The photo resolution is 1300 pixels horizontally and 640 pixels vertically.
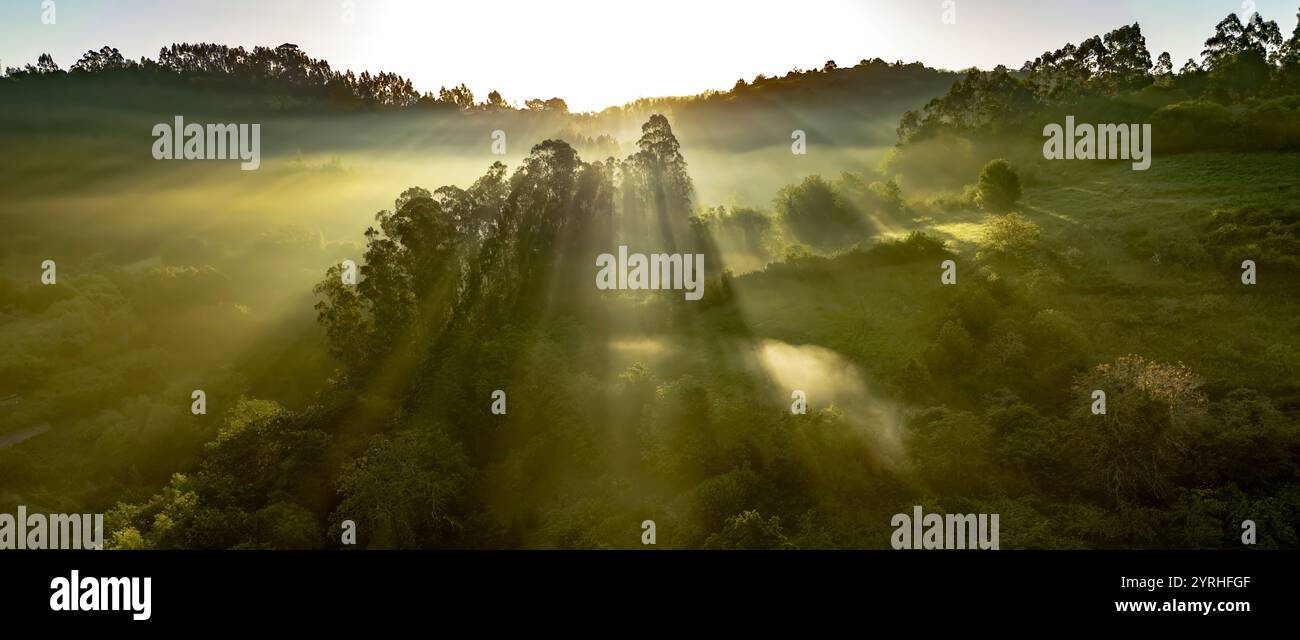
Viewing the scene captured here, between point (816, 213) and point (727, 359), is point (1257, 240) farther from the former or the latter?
point (727, 359)

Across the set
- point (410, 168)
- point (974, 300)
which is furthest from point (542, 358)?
point (410, 168)

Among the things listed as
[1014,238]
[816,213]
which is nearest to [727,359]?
[1014,238]

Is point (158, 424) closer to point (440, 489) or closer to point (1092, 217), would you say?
point (440, 489)

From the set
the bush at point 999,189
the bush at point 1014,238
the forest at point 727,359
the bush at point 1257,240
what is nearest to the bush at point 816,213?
the forest at point 727,359

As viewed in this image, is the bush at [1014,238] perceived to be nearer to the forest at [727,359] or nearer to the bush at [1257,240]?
the forest at [727,359]

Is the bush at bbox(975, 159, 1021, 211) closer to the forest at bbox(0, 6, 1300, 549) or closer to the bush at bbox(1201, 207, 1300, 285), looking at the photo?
the forest at bbox(0, 6, 1300, 549)
